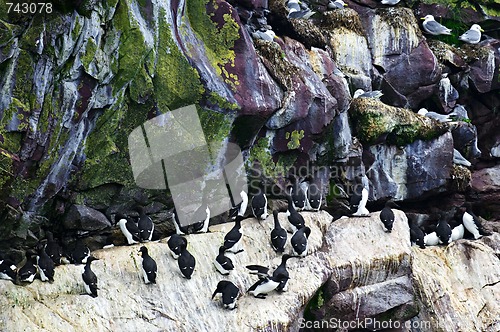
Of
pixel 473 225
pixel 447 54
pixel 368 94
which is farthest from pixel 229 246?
pixel 447 54

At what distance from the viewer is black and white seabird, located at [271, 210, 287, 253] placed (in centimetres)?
1407

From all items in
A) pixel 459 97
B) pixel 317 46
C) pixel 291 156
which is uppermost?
pixel 317 46

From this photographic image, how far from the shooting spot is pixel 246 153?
1538 cm

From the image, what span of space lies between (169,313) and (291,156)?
502 centimetres

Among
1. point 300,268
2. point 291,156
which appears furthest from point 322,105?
point 300,268

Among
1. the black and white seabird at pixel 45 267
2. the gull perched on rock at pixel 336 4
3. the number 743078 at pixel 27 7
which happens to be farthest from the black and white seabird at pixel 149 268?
the gull perched on rock at pixel 336 4

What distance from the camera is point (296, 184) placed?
16.1 meters

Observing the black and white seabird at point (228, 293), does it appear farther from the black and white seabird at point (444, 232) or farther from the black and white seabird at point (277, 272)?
the black and white seabird at point (444, 232)

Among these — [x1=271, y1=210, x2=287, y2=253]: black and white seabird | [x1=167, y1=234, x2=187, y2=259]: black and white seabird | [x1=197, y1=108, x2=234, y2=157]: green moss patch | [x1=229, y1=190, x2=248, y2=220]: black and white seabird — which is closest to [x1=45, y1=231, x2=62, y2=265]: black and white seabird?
[x1=167, y1=234, x2=187, y2=259]: black and white seabird

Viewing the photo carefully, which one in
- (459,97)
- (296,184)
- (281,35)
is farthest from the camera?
(459,97)

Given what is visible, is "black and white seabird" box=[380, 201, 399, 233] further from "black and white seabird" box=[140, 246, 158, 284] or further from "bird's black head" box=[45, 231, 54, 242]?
"bird's black head" box=[45, 231, 54, 242]

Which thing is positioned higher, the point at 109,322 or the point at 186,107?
the point at 186,107

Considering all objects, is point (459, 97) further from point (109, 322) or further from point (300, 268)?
point (109, 322)

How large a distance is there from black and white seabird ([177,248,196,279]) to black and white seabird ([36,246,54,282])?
1.95 m
